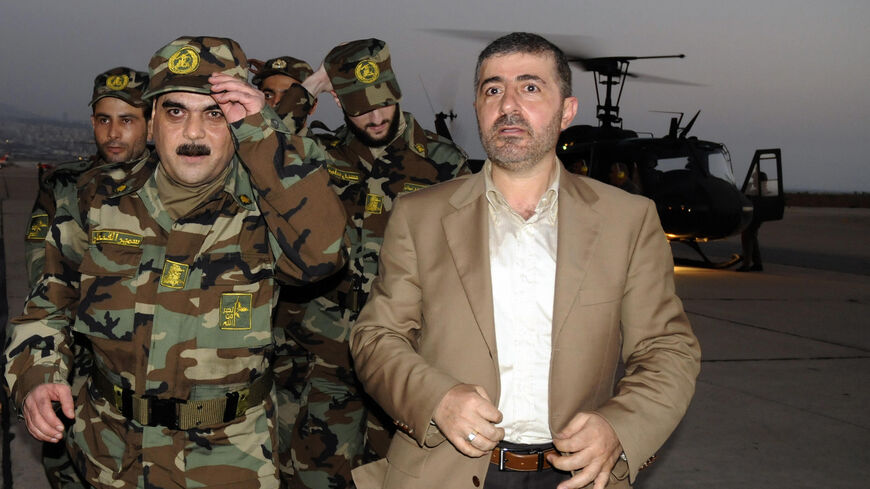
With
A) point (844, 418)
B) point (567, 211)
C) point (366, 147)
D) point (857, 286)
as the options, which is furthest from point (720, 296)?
point (567, 211)

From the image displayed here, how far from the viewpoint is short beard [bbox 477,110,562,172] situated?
2150mm

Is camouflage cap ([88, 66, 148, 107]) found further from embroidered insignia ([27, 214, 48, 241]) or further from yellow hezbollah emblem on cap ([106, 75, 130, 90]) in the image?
embroidered insignia ([27, 214, 48, 241])

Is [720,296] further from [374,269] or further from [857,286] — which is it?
[374,269]

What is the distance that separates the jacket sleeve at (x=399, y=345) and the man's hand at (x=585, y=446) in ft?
0.95

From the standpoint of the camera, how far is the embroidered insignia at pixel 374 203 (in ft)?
13.4

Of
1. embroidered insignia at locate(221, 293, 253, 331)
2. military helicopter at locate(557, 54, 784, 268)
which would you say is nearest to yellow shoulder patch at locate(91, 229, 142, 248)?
embroidered insignia at locate(221, 293, 253, 331)

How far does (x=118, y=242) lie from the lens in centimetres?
251

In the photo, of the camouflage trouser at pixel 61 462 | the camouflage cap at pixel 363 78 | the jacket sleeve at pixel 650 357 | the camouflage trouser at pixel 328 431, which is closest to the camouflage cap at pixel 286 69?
the camouflage cap at pixel 363 78

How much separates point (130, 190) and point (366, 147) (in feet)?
6.00

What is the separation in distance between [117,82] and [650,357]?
3.40 meters

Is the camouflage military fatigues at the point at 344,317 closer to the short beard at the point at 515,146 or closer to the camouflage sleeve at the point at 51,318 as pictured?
the camouflage sleeve at the point at 51,318

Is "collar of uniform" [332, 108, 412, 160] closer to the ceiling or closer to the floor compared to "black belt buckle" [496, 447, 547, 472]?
closer to the ceiling

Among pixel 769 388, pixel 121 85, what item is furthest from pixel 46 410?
pixel 769 388

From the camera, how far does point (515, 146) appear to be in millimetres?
2156
